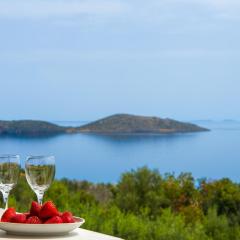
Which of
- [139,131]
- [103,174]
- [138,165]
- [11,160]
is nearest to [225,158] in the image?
[139,131]

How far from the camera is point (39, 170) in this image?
10.2 feet

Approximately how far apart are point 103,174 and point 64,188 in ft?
10.7

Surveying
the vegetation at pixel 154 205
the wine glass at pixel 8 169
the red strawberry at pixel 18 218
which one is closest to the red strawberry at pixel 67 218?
the red strawberry at pixel 18 218

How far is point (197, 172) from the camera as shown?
1055cm

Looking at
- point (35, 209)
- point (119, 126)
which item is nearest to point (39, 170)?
point (35, 209)

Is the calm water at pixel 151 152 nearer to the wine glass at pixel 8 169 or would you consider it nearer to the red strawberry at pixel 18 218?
the wine glass at pixel 8 169

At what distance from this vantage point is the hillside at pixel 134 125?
19531 millimetres

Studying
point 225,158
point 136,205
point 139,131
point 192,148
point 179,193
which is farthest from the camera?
point 192,148

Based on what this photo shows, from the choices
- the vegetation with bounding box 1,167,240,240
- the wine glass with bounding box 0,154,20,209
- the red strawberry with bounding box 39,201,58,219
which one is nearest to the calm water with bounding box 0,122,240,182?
the vegetation with bounding box 1,167,240,240

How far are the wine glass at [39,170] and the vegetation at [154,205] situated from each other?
204cm

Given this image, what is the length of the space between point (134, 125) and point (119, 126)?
669 millimetres

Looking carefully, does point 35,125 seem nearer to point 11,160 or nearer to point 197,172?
point 197,172

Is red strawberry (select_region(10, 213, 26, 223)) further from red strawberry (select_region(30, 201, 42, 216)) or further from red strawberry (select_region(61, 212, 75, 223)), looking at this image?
red strawberry (select_region(61, 212, 75, 223))

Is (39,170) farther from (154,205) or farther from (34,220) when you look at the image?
(154,205)
